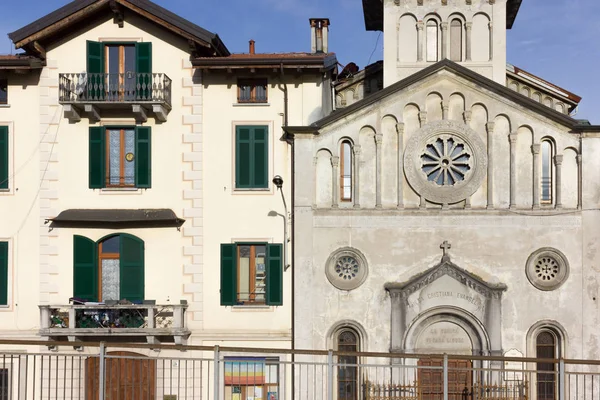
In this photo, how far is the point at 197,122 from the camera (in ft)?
83.8

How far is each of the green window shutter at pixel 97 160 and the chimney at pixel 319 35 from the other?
854 centimetres

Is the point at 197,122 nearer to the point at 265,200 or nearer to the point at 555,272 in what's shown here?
the point at 265,200

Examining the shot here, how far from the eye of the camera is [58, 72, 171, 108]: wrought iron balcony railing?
24703 mm

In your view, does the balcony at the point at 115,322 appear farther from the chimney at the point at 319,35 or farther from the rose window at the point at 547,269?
the rose window at the point at 547,269

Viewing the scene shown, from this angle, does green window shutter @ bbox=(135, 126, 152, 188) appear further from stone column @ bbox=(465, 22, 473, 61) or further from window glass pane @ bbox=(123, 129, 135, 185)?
stone column @ bbox=(465, 22, 473, 61)

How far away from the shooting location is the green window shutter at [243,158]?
25391 mm

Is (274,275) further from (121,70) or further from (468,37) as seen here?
(468,37)

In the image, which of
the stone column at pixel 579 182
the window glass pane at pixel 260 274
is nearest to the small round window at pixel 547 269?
the stone column at pixel 579 182

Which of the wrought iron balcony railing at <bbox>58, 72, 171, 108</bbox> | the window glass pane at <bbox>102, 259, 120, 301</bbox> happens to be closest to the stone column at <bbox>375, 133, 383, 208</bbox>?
the wrought iron balcony railing at <bbox>58, 72, 171, 108</bbox>

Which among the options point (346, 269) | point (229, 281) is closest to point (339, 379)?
point (346, 269)

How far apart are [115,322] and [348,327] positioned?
7694mm

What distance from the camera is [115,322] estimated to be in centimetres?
2438

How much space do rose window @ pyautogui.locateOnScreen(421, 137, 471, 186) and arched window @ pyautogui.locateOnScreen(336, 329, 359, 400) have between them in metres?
5.92

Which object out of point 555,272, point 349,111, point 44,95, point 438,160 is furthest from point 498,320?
point 44,95
